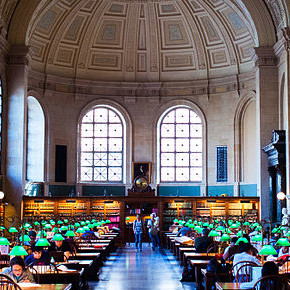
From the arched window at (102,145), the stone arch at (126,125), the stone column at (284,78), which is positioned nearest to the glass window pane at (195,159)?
the stone arch at (126,125)

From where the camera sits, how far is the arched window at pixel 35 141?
30266mm

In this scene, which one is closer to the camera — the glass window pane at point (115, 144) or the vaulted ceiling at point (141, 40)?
the vaulted ceiling at point (141, 40)

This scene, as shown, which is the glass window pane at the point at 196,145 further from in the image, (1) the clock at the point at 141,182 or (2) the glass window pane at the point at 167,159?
(1) the clock at the point at 141,182

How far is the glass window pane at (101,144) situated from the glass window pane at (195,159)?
470 cm

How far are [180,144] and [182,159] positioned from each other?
0.83 m

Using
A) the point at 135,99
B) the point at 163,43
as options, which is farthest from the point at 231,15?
the point at 135,99

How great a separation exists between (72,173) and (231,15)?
11453 mm

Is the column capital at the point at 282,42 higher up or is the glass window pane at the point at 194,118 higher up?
the column capital at the point at 282,42

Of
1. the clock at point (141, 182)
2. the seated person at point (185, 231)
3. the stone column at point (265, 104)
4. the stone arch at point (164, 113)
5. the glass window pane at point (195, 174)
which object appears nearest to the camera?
the seated person at point (185, 231)

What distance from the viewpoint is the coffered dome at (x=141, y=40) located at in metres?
29.8

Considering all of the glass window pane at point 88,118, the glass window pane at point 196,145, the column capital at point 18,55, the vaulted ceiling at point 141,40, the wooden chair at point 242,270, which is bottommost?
the wooden chair at point 242,270

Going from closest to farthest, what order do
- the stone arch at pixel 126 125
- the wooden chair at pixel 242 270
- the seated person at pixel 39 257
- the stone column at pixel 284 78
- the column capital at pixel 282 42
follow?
the wooden chair at pixel 242 270, the seated person at pixel 39 257, the stone column at pixel 284 78, the column capital at pixel 282 42, the stone arch at pixel 126 125

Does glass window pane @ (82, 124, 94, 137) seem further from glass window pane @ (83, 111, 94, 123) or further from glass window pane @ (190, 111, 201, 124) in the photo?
glass window pane @ (190, 111, 201, 124)

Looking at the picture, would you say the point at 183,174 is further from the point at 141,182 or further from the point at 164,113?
the point at 164,113
